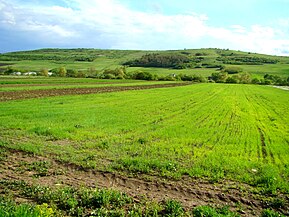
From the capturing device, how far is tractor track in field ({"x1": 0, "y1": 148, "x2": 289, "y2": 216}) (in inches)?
301

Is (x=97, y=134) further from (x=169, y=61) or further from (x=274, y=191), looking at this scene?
(x=169, y=61)

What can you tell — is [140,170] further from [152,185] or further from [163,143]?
[163,143]

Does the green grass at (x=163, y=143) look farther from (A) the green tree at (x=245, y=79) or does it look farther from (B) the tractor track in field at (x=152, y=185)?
(A) the green tree at (x=245, y=79)

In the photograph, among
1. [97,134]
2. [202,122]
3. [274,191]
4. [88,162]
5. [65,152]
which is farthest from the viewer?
[202,122]

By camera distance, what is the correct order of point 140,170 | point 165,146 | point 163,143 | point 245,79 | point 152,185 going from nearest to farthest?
point 152,185, point 140,170, point 165,146, point 163,143, point 245,79

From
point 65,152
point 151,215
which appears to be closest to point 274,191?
point 151,215

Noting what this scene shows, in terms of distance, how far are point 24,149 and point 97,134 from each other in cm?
449

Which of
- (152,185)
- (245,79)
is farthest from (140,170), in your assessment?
(245,79)

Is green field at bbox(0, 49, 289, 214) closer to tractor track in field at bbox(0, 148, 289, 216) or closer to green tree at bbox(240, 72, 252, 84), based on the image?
tractor track in field at bbox(0, 148, 289, 216)

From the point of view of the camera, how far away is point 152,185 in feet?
28.1

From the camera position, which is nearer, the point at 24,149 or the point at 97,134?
the point at 24,149

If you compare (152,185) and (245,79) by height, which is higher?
(152,185)

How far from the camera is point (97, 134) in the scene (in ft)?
50.1

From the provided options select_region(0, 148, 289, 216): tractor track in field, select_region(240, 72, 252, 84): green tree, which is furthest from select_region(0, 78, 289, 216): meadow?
select_region(240, 72, 252, 84): green tree
